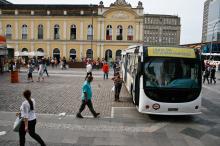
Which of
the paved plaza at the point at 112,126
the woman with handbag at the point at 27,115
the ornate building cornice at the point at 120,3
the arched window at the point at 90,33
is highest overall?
the ornate building cornice at the point at 120,3

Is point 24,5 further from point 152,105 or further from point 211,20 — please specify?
point 211,20

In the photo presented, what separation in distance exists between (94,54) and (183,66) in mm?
46099

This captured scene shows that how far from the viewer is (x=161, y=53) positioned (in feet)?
35.9

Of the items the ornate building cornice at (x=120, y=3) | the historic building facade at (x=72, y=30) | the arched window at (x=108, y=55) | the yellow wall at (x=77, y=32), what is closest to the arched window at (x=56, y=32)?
the historic building facade at (x=72, y=30)

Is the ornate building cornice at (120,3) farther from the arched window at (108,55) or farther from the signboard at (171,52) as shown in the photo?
the signboard at (171,52)

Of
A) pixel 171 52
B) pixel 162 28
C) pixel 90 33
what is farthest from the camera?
pixel 162 28

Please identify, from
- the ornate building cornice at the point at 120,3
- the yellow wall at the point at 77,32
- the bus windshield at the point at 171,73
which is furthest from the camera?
the yellow wall at the point at 77,32

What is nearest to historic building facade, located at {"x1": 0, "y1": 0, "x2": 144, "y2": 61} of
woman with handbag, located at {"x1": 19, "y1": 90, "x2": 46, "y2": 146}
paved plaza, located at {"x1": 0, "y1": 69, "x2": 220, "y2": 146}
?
paved plaza, located at {"x1": 0, "y1": 69, "x2": 220, "y2": 146}

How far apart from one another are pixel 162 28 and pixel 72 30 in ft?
287

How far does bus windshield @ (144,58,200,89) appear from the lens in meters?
10.7

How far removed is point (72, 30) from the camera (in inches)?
2245

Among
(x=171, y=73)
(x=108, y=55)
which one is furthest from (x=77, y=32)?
(x=171, y=73)

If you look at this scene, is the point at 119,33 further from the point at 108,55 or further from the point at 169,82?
the point at 169,82

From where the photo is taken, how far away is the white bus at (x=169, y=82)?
10.6m
